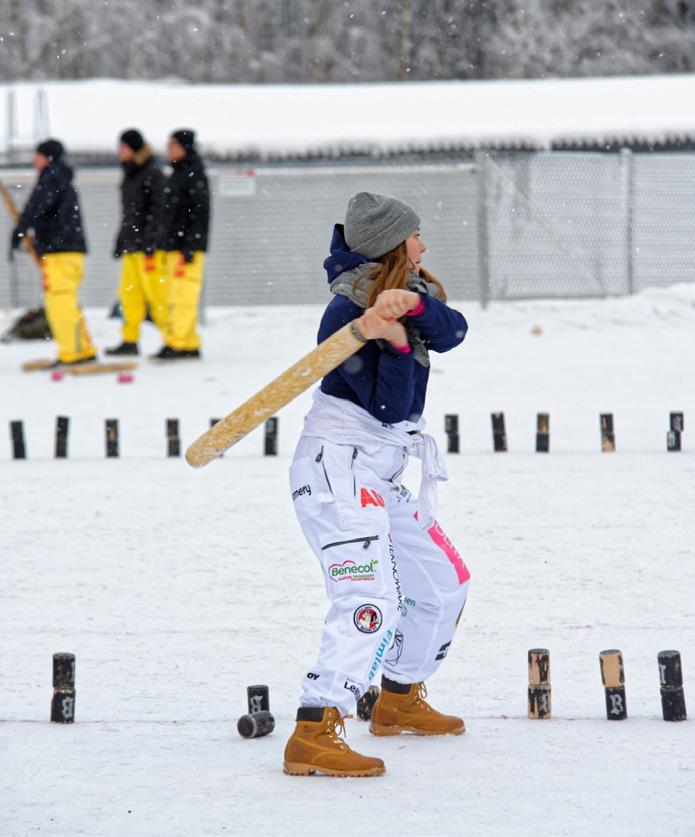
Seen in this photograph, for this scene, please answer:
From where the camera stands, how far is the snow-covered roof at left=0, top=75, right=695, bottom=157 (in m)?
19.6

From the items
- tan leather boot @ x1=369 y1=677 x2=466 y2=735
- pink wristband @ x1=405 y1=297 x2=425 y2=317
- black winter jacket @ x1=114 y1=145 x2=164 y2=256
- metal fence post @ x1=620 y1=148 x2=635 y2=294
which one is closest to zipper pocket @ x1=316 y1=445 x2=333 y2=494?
pink wristband @ x1=405 y1=297 x2=425 y2=317

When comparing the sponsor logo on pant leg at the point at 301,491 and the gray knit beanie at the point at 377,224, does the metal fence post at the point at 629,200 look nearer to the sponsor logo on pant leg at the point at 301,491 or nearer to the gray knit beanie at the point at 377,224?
the gray knit beanie at the point at 377,224

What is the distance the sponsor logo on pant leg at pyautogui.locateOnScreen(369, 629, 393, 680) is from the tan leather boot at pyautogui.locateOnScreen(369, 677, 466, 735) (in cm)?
33

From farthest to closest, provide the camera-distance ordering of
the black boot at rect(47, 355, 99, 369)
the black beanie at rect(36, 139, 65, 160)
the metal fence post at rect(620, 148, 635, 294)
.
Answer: the metal fence post at rect(620, 148, 635, 294) < the black boot at rect(47, 355, 99, 369) < the black beanie at rect(36, 139, 65, 160)

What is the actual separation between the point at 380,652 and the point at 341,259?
3.39 feet

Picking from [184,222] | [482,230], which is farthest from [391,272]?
[482,230]

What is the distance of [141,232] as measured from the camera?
1436 cm

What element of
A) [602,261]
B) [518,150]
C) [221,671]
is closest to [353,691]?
[221,671]

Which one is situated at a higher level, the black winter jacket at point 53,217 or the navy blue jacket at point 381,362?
the navy blue jacket at point 381,362

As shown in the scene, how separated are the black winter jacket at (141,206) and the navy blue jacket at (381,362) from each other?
1018cm

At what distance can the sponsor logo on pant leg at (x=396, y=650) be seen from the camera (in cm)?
438

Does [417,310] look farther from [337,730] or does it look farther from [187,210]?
[187,210]

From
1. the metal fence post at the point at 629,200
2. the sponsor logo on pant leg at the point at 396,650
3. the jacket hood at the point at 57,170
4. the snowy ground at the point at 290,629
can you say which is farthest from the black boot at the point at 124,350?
the sponsor logo on pant leg at the point at 396,650

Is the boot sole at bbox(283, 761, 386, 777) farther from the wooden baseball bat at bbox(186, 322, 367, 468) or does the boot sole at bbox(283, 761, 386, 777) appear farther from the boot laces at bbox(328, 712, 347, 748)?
the wooden baseball bat at bbox(186, 322, 367, 468)
